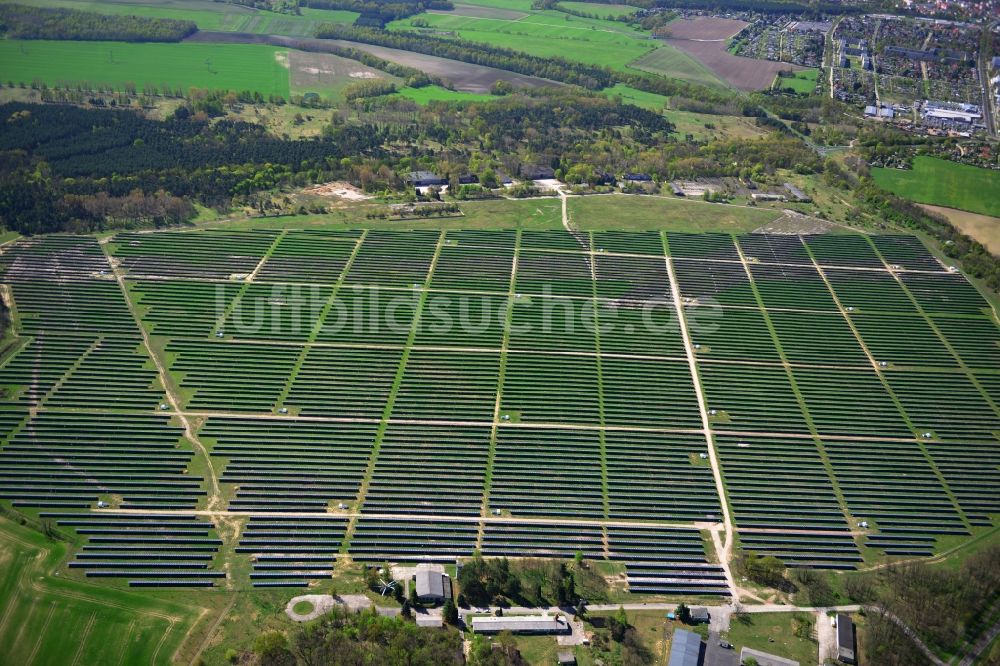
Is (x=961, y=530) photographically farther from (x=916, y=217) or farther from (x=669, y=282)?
(x=916, y=217)

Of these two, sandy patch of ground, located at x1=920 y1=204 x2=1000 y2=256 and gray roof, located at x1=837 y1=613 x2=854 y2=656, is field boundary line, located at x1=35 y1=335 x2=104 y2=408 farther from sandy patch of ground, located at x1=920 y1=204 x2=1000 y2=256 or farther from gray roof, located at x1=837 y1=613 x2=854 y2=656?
sandy patch of ground, located at x1=920 y1=204 x2=1000 y2=256

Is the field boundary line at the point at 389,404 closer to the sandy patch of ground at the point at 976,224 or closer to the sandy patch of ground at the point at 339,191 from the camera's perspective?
the sandy patch of ground at the point at 339,191

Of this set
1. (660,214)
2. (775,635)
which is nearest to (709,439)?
(775,635)

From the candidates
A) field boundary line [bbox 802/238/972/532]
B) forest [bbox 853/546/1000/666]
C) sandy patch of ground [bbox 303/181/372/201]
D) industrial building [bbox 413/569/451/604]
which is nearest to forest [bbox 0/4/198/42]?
sandy patch of ground [bbox 303/181/372/201]

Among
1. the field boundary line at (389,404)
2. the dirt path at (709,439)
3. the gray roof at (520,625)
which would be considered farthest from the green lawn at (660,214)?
the gray roof at (520,625)

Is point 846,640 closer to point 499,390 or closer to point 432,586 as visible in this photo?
point 432,586

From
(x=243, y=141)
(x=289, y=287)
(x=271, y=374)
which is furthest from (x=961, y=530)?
(x=243, y=141)
